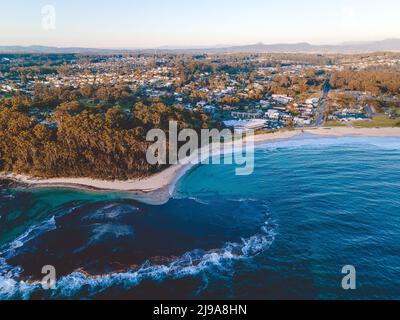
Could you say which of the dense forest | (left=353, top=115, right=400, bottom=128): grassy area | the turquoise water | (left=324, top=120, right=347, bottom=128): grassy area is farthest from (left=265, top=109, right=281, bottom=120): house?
the dense forest

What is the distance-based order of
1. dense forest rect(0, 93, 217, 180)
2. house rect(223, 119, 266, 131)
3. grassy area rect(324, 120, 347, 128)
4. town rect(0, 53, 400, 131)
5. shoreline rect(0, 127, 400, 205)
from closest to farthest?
shoreline rect(0, 127, 400, 205) < dense forest rect(0, 93, 217, 180) < house rect(223, 119, 266, 131) < grassy area rect(324, 120, 347, 128) < town rect(0, 53, 400, 131)

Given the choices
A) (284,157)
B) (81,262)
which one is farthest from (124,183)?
(284,157)

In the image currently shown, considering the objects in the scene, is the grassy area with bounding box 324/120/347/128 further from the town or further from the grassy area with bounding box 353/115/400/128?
the grassy area with bounding box 353/115/400/128

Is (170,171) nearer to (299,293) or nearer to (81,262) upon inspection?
(81,262)

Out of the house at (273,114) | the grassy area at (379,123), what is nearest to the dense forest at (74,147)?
the house at (273,114)
